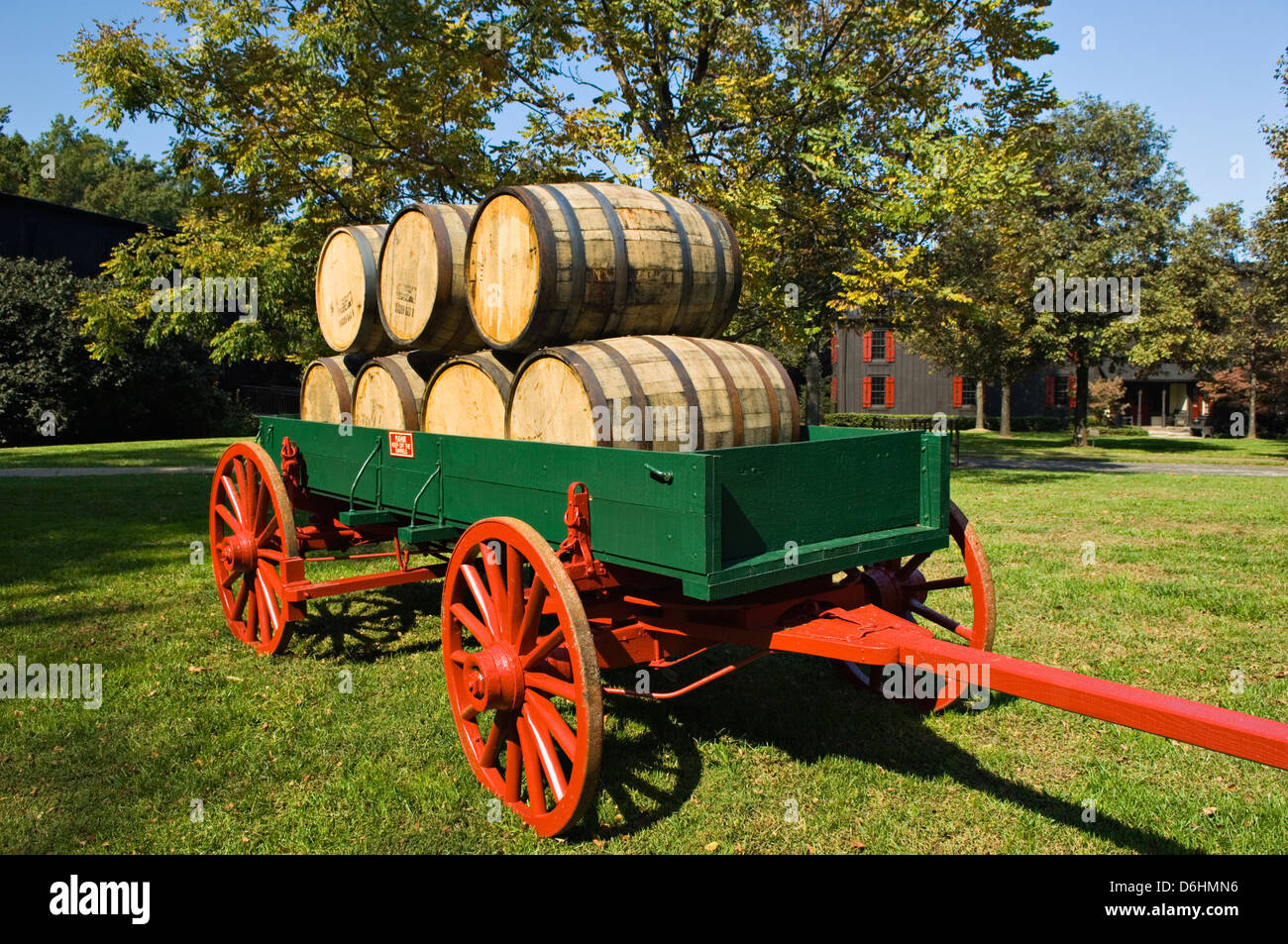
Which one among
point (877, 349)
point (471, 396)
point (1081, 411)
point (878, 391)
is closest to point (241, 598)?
point (471, 396)

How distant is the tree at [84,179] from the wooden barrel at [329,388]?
44.2 m

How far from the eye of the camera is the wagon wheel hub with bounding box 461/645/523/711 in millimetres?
3643

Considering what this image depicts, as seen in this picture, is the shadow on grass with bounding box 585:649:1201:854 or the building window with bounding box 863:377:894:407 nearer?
the shadow on grass with bounding box 585:649:1201:854

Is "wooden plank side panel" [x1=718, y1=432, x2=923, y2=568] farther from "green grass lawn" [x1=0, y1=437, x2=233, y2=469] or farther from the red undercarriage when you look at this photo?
"green grass lawn" [x1=0, y1=437, x2=233, y2=469]

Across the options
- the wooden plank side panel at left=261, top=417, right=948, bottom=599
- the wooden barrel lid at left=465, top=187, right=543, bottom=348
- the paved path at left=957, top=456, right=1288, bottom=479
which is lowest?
the paved path at left=957, top=456, right=1288, bottom=479

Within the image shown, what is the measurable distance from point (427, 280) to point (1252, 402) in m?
33.9

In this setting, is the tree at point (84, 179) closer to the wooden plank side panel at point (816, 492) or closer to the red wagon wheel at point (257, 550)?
the red wagon wheel at point (257, 550)

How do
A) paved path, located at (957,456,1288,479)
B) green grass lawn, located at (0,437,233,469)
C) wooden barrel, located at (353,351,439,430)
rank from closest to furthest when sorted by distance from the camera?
wooden barrel, located at (353,351,439,430) < green grass lawn, located at (0,437,233,469) < paved path, located at (957,456,1288,479)

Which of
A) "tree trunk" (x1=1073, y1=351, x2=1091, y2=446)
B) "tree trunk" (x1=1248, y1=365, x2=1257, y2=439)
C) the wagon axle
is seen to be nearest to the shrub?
"tree trunk" (x1=1073, y1=351, x2=1091, y2=446)

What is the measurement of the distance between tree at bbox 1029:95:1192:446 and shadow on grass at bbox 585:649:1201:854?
20.4m

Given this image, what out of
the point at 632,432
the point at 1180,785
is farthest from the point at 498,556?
the point at 1180,785

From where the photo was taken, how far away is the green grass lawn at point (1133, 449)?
896 inches
